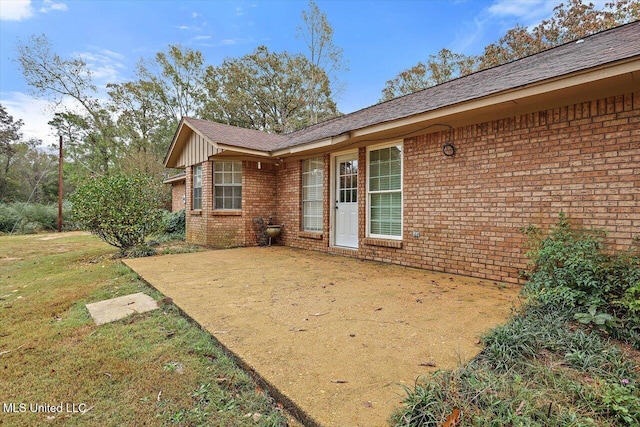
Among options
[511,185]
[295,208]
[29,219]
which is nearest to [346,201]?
[295,208]

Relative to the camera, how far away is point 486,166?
4.68 metres

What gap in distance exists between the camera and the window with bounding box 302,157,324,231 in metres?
7.90

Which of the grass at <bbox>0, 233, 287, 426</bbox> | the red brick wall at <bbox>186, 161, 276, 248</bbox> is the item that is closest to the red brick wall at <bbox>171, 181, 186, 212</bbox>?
the red brick wall at <bbox>186, 161, 276, 248</bbox>

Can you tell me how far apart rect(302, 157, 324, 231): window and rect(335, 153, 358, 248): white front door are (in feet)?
2.06

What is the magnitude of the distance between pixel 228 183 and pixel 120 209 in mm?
2868

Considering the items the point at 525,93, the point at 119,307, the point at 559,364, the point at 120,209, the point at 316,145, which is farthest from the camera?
the point at 120,209

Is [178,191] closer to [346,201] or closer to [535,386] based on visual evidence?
[346,201]

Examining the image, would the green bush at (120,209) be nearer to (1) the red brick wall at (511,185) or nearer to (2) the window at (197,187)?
(2) the window at (197,187)

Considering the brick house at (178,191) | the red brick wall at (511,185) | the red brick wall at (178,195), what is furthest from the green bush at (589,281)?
the red brick wall at (178,195)

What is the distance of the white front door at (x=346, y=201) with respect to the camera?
22.8ft

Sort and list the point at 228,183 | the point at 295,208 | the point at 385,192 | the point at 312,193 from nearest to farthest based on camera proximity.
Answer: the point at 385,192
the point at 312,193
the point at 295,208
the point at 228,183

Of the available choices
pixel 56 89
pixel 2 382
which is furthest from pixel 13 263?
pixel 56 89

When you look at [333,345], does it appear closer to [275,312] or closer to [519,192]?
[275,312]

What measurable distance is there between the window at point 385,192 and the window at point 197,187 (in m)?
5.92
